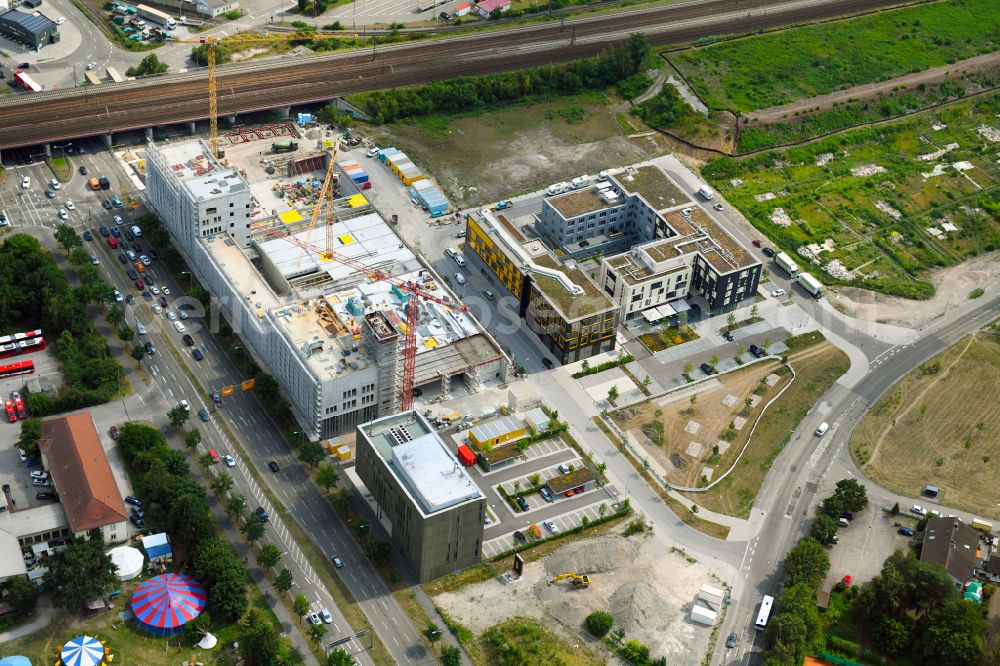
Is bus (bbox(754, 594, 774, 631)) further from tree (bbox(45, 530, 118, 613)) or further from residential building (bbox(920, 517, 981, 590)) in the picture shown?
tree (bbox(45, 530, 118, 613))

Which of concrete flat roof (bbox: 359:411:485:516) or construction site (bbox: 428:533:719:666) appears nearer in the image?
construction site (bbox: 428:533:719:666)

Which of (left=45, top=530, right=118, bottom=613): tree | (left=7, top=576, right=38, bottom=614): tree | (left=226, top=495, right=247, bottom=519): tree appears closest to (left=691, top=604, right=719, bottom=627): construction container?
(left=226, top=495, right=247, bottom=519): tree

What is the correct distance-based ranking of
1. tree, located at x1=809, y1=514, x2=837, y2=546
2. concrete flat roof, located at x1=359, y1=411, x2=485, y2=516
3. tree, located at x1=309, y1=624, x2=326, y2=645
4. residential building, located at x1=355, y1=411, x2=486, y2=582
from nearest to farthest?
tree, located at x1=309, y1=624, x2=326, y2=645
residential building, located at x1=355, y1=411, x2=486, y2=582
concrete flat roof, located at x1=359, y1=411, x2=485, y2=516
tree, located at x1=809, y1=514, x2=837, y2=546

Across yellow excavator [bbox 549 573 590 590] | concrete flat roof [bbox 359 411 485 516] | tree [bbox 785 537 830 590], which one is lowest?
yellow excavator [bbox 549 573 590 590]

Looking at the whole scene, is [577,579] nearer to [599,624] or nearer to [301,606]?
[599,624]

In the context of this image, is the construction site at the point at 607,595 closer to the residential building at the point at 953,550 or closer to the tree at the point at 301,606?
the tree at the point at 301,606

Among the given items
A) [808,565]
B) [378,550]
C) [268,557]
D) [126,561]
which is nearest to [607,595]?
[808,565]

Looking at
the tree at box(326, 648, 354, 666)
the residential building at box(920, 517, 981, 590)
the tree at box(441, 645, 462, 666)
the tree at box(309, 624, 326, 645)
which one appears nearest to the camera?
the tree at box(326, 648, 354, 666)

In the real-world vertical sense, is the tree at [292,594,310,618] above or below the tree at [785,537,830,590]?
below

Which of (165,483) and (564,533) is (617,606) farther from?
(165,483)
